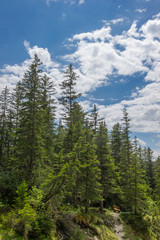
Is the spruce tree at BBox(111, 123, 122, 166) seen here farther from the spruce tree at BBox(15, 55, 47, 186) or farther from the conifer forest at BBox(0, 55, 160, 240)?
the spruce tree at BBox(15, 55, 47, 186)

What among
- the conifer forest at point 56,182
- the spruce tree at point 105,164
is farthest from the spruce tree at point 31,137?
the spruce tree at point 105,164

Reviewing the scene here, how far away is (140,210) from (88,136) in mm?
13015

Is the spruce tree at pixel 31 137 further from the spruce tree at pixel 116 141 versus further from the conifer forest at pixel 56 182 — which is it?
the spruce tree at pixel 116 141

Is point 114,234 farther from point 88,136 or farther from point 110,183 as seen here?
point 88,136

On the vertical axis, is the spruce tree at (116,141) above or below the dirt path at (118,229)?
Answer: above

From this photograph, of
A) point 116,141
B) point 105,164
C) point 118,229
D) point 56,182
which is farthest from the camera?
point 116,141

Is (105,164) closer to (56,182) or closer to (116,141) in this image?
(56,182)

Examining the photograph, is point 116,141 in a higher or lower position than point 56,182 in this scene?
higher

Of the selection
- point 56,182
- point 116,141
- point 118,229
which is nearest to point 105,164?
point 118,229

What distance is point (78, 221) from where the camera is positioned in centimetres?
1335

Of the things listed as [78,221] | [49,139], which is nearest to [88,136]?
[49,139]

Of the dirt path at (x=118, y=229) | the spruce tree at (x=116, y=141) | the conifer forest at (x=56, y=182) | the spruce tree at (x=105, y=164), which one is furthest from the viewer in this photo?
the spruce tree at (x=116, y=141)

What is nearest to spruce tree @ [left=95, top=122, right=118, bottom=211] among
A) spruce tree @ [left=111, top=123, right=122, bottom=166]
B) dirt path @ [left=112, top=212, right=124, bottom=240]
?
dirt path @ [left=112, top=212, right=124, bottom=240]

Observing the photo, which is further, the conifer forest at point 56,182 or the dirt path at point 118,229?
the dirt path at point 118,229
